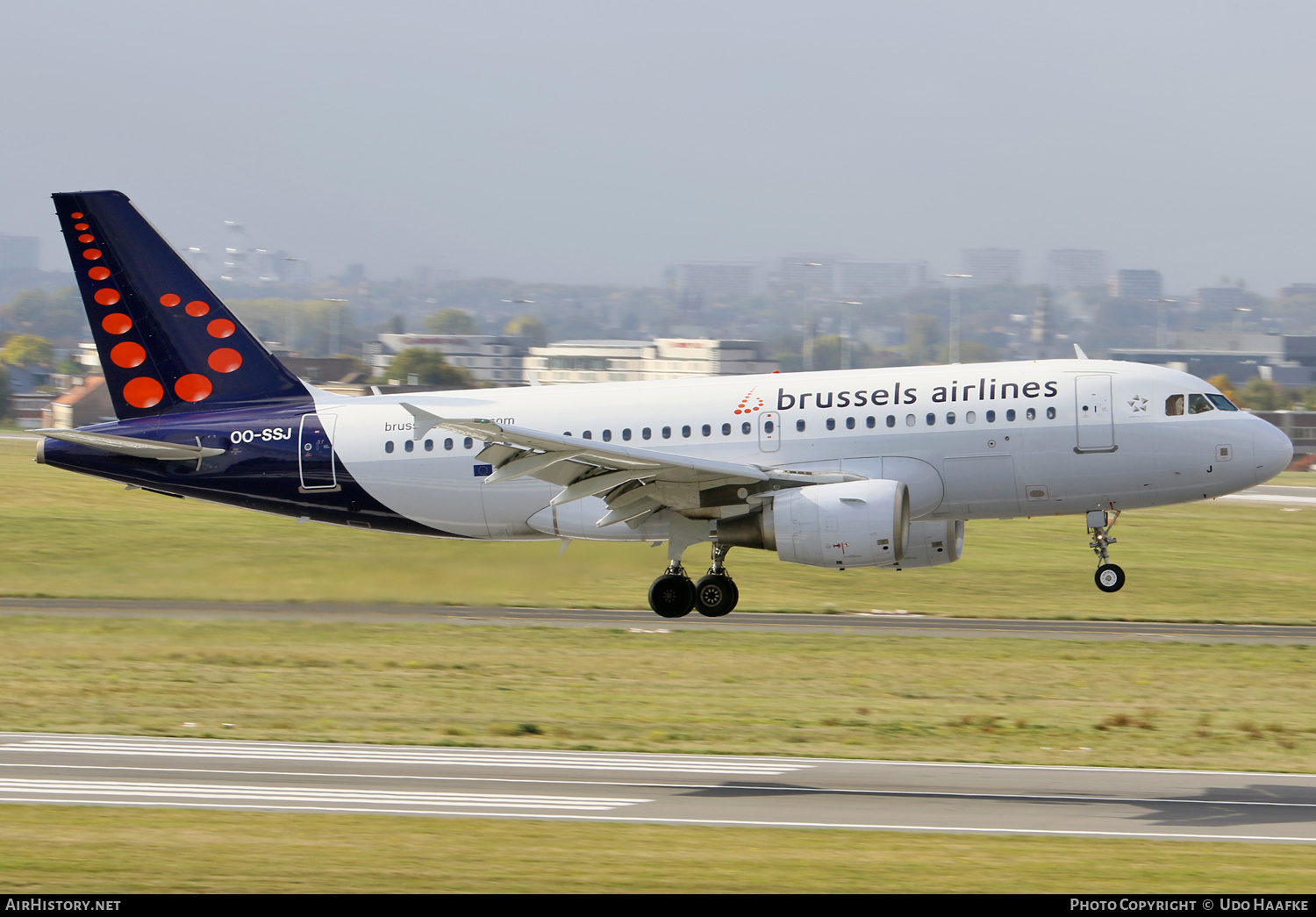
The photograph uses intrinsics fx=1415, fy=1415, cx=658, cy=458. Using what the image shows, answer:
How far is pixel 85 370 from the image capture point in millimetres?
198625

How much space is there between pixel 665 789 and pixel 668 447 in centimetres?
1018

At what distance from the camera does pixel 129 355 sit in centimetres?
3381

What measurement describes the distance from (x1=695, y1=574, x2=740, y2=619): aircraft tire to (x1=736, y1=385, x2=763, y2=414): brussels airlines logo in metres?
3.65

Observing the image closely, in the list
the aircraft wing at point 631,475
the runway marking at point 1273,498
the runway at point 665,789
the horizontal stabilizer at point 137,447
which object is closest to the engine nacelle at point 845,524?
the aircraft wing at point 631,475

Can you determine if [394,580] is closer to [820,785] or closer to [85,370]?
[820,785]

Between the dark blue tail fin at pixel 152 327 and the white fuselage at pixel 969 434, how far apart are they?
25.1 feet

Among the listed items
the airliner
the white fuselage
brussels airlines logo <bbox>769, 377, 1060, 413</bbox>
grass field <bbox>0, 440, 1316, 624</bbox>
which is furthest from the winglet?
grass field <bbox>0, 440, 1316, 624</bbox>

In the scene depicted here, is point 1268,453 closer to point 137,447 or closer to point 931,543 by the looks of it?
point 931,543

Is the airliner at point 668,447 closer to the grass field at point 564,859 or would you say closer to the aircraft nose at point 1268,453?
the aircraft nose at point 1268,453

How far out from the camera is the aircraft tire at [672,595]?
31.1 metres

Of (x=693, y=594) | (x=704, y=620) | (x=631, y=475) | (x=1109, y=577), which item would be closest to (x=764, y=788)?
(x=631, y=475)

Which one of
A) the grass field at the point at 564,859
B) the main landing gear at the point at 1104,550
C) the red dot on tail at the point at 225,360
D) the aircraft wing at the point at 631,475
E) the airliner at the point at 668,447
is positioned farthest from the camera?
the red dot on tail at the point at 225,360

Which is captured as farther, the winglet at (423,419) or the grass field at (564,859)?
the winglet at (423,419)
